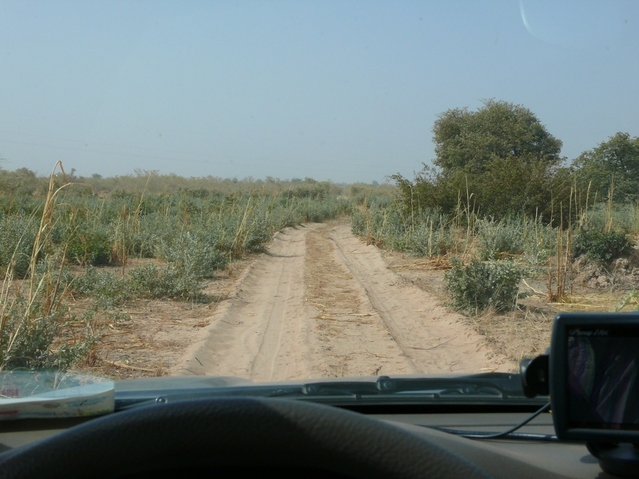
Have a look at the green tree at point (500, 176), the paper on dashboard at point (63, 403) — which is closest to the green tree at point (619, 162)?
the green tree at point (500, 176)

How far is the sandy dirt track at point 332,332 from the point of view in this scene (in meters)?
6.56

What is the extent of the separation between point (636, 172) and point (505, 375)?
789 inches

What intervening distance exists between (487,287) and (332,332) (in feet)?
7.29

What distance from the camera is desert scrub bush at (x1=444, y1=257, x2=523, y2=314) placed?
29.4ft

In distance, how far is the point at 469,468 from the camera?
3.91 feet

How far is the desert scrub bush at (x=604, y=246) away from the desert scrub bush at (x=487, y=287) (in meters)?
2.58

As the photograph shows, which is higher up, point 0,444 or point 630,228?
point 630,228

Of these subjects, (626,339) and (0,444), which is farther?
(0,444)

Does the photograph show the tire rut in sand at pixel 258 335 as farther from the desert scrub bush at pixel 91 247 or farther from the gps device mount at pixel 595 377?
the gps device mount at pixel 595 377

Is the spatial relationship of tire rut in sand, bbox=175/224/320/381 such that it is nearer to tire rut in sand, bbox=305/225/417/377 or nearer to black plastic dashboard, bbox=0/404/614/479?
tire rut in sand, bbox=305/225/417/377

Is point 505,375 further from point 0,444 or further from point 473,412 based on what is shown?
point 0,444

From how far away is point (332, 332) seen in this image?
8.19 m

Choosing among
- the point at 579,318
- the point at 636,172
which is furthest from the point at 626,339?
the point at 636,172

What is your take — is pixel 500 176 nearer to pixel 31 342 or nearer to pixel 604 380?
pixel 31 342
